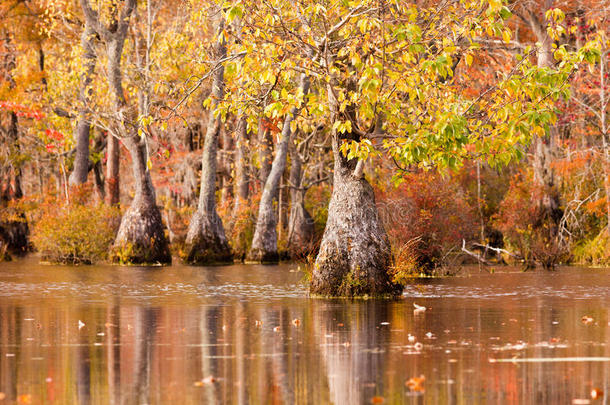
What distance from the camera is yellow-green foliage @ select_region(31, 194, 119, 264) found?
133ft

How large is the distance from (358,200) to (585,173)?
58.0ft

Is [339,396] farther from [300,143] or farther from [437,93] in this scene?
[300,143]

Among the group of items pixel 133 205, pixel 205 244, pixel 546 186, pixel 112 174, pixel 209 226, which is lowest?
pixel 205 244

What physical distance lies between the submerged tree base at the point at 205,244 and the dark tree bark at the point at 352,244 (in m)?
18.7

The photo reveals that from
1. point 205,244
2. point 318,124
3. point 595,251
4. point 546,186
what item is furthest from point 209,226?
point 595,251

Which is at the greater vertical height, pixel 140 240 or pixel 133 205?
pixel 133 205

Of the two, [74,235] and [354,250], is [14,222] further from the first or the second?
[354,250]

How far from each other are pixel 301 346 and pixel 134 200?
91.3 feet

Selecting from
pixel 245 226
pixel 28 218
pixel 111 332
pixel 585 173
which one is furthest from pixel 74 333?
pixel 28 218

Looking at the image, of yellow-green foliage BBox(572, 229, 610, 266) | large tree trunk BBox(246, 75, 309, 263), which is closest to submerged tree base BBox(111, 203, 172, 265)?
large tree trunk BBox(246, 75, 309, 263)

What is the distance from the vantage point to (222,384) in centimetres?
1102

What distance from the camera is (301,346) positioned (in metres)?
14.3

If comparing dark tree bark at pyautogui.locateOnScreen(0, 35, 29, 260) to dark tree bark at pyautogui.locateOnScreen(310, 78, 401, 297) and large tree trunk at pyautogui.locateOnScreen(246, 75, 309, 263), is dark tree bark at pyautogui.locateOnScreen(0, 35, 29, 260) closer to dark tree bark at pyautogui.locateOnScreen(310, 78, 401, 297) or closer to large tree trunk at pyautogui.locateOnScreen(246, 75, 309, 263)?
large tree trunk at pyautogui.locateOnScreen(246, 75, 309, 263)

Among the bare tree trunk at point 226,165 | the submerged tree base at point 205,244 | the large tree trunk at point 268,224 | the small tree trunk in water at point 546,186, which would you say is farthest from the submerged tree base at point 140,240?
the small tree trunk in water at point 546,186
